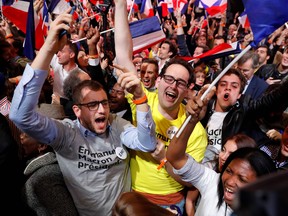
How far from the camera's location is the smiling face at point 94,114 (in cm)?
202

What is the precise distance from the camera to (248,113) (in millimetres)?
2875

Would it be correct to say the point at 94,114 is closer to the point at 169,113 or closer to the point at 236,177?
the point at 169,113

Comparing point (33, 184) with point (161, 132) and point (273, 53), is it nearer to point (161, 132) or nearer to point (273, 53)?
point (161, 132)

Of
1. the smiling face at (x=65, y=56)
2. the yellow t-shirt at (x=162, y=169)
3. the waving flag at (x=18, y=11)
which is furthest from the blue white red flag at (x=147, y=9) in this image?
the yellow t-shirt at (x=162, y=169)

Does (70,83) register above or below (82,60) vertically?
above

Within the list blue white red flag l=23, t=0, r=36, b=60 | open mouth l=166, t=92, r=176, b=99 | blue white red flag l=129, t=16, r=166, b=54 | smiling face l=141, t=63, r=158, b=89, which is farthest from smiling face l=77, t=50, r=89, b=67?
open mouth l=166, t=92, r=176, b=99

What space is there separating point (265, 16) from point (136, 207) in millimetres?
1339

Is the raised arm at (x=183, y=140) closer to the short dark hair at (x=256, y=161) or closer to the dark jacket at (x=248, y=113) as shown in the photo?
the short dark hair at (x=256, y=161)

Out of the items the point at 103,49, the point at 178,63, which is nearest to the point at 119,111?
the point at 178,63

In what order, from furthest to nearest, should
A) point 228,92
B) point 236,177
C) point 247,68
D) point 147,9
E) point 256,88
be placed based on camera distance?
1. point 147,9
2. point 247,68
3. point 256,88
4. point 228,92
5. point 236,177

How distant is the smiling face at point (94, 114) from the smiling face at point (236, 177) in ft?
2.57

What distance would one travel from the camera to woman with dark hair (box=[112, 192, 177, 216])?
128 cm

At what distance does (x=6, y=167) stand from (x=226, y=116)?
6.17ft

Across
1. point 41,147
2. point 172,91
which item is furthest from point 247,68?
point 41,147
